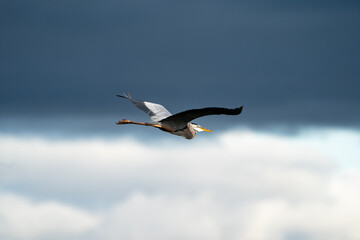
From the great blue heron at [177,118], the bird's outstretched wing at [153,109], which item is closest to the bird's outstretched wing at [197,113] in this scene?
the great blue heron at [177,118]

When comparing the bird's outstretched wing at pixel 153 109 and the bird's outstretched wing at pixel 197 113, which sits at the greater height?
the bird's outstretched wing at pixel 153 109

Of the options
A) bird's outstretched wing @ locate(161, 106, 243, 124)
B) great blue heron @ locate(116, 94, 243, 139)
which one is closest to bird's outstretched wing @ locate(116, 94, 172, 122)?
great blue heron @ locate(116, 94, 243, 139)

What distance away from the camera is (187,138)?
44812mm

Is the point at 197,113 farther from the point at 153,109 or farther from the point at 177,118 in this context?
the point at 153,109

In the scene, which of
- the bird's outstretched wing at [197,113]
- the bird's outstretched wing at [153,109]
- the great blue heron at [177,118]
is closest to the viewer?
the bird's outstretched wing at [197,113]

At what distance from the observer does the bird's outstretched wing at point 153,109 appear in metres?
46.3

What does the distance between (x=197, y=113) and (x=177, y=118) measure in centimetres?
192

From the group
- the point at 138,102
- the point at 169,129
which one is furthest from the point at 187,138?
the point at 138,102

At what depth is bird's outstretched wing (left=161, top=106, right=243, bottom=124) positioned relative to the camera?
37875 mm

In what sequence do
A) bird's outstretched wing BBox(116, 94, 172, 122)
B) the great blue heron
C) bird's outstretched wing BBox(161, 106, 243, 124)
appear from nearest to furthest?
1. bird's outstretched wing BBox(161, 106, 243, 124)
2. the great blue heron
3. bird's outstretched wing BBox(116, 94, 172, 122)

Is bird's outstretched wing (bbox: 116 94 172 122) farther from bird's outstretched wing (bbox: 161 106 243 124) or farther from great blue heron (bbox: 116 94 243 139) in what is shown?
bird's outstretched wing (bbox: 161 106 243 124)

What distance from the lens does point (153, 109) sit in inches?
1879

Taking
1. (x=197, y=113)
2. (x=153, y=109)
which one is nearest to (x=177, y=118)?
(x=197, y=113)

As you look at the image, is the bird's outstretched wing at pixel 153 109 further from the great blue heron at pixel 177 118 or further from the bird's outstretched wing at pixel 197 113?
the bird's outstretched wing at pixel 197 113
